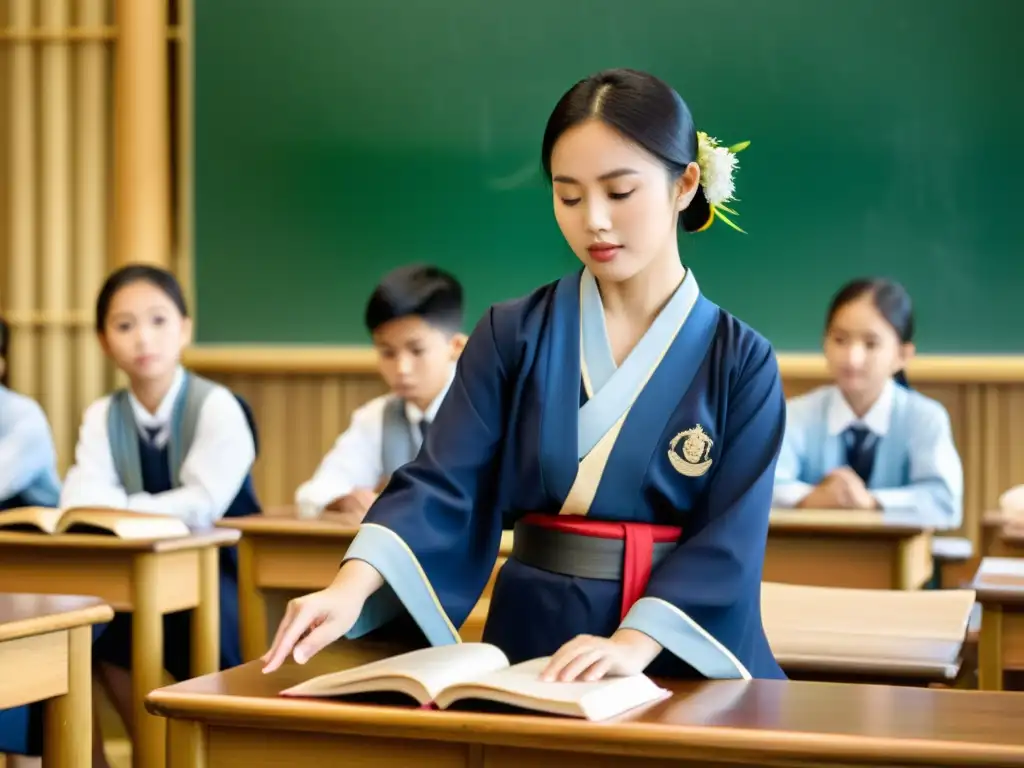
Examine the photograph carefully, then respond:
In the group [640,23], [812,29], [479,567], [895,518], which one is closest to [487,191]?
[640,23]

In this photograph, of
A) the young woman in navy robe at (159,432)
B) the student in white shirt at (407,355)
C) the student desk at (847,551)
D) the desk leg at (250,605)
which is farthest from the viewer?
the young woman in navy robe at (159,432)

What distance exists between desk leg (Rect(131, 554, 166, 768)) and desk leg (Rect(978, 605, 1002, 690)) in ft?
5.18

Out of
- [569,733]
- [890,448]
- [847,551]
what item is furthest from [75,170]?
[569,733]

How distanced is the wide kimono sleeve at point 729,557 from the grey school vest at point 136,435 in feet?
8.32

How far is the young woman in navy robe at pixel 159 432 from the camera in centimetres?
384

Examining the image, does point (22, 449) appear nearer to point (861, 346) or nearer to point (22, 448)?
point (22, 448)

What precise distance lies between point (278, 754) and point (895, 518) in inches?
84.1

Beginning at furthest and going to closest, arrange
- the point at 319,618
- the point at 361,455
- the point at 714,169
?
1. the point at 361,455
2. the point at 714,169
3. the point at 319,618

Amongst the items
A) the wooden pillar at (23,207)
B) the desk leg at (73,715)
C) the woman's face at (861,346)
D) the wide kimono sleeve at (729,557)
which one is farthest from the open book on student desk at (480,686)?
the wooden pillar at (23,207)

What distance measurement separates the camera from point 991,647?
221cm

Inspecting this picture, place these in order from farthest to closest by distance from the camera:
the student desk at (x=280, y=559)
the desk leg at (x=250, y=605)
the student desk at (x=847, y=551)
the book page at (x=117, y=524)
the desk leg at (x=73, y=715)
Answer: the desk leg at (x=250, y=605) → the student desk at (x=280, y=559) → the student desk at (x=847, y=551) → the book page at (x=117, y=524) → the desk leg at (x=73, y=715)

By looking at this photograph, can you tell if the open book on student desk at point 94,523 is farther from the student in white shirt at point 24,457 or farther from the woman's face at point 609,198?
the woman's face at point 609,198

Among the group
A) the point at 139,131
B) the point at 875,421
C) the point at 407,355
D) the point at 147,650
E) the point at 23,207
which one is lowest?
the point at 147,650

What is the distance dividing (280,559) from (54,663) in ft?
4.00
